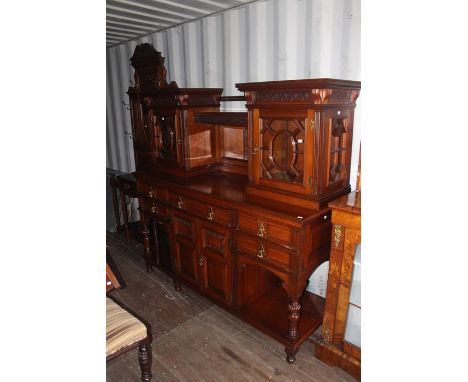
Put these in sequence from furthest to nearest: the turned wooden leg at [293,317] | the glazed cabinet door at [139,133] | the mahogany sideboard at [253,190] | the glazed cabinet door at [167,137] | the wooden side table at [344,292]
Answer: the glazed cabinet door at [139,133] → the glazed cabinet door at [167,137] → the turned wooden leg at [293,317] → the mahogany sideboard at [253,190] → the wooden side table at [344,292]

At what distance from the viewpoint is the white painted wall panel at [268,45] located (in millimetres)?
2525

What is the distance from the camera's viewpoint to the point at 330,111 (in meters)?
2.18

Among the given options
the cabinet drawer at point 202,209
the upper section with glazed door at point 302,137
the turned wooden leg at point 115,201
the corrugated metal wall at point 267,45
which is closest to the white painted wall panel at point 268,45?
the corrugated metal wall at point 267,45

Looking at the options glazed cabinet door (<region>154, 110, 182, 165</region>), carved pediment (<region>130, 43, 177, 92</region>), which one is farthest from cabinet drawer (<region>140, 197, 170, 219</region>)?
carved pediment (<region>130, 43, 177, 92</region>)

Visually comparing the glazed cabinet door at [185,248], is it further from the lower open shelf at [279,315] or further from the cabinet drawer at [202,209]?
the lower open shelf at [279,315]

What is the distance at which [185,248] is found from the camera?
3.15 meters

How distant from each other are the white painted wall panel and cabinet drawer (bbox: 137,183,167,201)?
3.60 feet

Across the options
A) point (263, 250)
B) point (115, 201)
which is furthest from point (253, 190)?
point (115, 201)

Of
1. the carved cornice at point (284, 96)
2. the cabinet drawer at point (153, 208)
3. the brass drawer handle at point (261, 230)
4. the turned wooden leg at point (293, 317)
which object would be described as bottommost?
the turned wooden leg at point (293, 317)

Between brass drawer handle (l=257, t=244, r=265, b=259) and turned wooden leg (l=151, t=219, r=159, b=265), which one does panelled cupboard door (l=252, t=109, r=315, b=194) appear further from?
turned wooden leg (l=151, t=219, r=159, b=265)

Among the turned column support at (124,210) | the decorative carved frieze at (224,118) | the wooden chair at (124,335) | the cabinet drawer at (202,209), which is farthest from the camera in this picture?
the turned column support at (124,210)

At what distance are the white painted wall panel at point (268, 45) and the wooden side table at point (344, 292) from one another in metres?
0.70

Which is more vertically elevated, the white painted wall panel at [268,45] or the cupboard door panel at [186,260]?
the white painted wall panel at [268,45]
